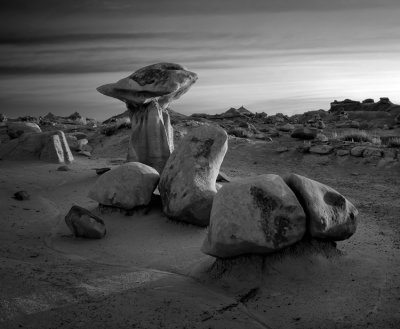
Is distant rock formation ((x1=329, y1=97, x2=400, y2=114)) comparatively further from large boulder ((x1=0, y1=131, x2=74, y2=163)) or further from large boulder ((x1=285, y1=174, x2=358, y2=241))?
large boulder ((x1=285, y1=174, x2=358, y2=241))

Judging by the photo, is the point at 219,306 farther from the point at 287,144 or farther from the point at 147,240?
the point at 287,144

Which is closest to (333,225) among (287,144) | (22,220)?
(22,220)

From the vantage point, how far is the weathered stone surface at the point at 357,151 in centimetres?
1423

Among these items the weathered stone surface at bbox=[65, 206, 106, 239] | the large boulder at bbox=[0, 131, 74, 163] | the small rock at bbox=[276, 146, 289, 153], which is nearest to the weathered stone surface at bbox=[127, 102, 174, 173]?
the large boulder at bbox=[0, 131, 74, 163]

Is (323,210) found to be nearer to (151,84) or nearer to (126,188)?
(126,188)

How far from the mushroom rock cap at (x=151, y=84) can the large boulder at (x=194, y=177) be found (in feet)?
9.75

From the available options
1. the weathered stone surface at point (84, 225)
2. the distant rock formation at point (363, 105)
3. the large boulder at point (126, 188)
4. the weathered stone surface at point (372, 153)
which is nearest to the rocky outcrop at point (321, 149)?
the weathered stone surface at point (372, 153)

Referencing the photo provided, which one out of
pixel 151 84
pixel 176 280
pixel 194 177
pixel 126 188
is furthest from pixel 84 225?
pixel 151 84

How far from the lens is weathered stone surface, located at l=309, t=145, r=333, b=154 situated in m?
15.2

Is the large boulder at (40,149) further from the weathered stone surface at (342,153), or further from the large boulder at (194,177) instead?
the weathered stone surface at (342,153)

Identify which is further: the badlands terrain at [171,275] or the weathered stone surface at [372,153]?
the weathered stone surface at [372,153]

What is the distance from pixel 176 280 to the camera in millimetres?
5715

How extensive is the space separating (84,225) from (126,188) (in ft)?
4.46

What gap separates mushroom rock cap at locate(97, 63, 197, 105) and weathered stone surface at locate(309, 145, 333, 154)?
597 centimetres
